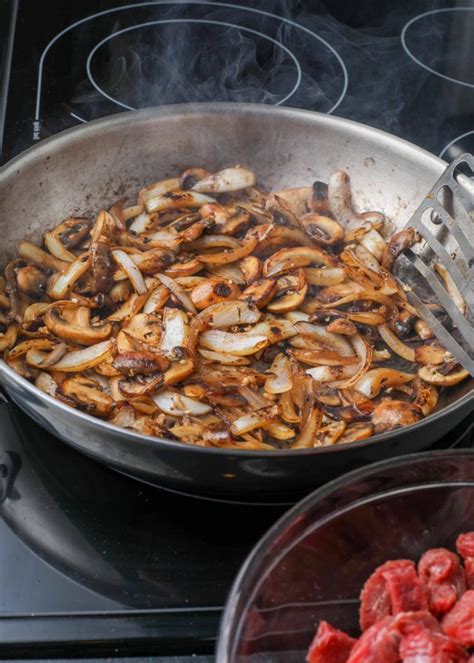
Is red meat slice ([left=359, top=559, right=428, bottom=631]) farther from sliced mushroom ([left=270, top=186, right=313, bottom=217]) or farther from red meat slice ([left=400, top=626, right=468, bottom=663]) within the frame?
sliced mushroom ([left=270, top=186, right=313, bottom=217])

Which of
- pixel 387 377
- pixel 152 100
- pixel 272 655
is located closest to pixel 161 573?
pixel 272 655

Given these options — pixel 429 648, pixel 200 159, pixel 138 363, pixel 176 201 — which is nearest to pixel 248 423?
pixel 138 363

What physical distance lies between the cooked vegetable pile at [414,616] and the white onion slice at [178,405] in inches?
19.4

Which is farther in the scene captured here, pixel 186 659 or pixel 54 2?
pixel 54 2

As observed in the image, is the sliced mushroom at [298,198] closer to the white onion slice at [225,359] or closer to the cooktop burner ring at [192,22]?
the cooktop burner ring at [192,22]

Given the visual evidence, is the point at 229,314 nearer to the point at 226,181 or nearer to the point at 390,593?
the point at 226,181

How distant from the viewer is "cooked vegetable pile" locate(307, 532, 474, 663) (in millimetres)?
986

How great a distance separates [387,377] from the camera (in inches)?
62.7

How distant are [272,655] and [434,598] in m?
0.23

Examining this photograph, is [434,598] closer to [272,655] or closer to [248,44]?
[272,655]

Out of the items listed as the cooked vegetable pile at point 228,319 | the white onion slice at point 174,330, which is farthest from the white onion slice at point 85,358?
the white onion slice at point 174,330

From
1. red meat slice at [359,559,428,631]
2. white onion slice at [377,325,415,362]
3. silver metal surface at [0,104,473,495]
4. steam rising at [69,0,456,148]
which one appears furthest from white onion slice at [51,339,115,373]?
steam rising at [69,0,456,148]

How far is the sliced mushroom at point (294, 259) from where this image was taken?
1.81m

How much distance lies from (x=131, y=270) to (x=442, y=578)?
935 mm
